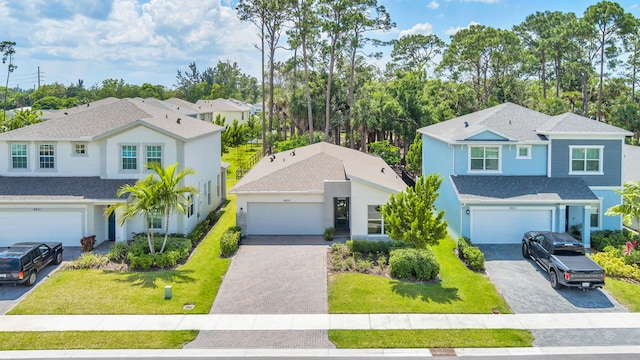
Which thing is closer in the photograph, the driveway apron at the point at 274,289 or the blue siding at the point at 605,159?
the driveway apron at the point at 274,289

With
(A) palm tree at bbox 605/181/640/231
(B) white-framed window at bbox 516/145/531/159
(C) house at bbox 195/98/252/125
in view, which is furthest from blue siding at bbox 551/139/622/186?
(C) house at bbox 195/98/252/125

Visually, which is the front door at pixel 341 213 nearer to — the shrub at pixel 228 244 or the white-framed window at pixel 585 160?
the shrub at pixel 228 244

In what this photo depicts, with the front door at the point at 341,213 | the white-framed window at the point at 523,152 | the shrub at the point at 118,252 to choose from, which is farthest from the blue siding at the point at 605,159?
the shrub at the point at 118,252

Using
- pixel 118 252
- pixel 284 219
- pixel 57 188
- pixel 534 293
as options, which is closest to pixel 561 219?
pixel 534 293

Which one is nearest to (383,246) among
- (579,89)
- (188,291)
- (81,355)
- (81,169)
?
(188,291)

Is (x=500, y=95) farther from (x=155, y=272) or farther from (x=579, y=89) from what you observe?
→ (x=155, y=272)

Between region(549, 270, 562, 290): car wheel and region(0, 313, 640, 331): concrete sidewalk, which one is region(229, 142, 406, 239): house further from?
region(0, 313, 640, 331): concrete sidewalk

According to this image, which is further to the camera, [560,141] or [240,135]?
[240,135]
